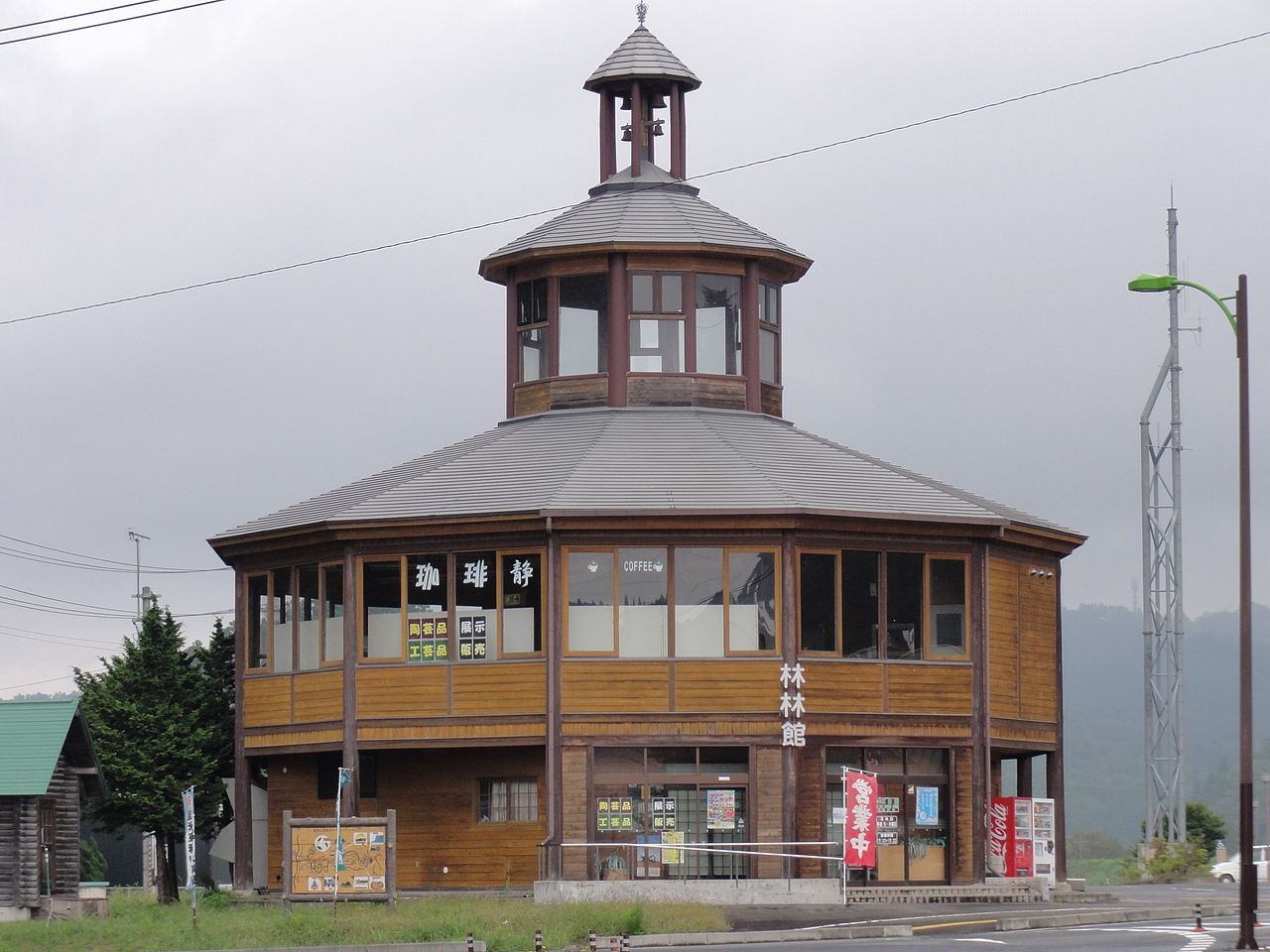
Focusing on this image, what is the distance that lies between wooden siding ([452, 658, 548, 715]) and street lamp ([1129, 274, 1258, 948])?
40.3 feet

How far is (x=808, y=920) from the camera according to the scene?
33312 mm

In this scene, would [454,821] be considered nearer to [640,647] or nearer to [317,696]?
[317,696]

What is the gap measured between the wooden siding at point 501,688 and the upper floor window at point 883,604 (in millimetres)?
4486

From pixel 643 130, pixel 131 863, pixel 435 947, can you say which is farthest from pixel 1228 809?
pixel 435 947

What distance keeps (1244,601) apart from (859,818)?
933 centimetres

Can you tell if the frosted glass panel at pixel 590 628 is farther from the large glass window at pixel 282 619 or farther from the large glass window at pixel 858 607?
the large glass window at pixel 282 619

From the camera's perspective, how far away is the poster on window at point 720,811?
37.3 meters

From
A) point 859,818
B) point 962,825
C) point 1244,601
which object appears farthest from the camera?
point 962,825

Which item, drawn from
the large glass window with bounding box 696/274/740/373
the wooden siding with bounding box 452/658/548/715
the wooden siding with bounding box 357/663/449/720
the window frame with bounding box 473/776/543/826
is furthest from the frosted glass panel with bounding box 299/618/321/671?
the large glass window with bounding box 696/274/740/373

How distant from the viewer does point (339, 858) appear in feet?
118

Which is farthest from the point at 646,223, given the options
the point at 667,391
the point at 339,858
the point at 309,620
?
the point at 339,858

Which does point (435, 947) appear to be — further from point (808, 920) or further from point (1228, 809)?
Result: point (1228, 809)

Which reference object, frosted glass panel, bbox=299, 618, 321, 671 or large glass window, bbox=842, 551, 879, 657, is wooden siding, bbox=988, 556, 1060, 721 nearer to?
large glass window, bbox=842, 551, 879, 657

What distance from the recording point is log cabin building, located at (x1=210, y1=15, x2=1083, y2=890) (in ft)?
122
